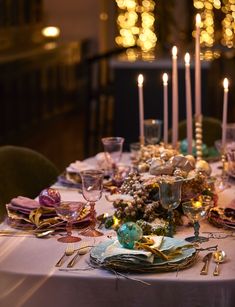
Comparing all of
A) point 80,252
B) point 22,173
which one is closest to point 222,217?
point 80,252

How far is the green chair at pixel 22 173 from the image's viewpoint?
324 centimetres

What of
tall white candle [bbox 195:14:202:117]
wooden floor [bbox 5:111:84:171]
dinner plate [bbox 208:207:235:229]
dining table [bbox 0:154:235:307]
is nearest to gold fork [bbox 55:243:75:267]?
dining table [bbox 0:154:235:307]

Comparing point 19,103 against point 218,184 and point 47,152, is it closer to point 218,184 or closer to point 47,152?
point 47,152

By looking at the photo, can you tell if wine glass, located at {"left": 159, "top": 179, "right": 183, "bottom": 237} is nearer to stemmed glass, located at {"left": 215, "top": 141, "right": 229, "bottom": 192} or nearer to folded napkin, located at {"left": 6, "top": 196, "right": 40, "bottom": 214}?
folded napkin, located at {"left": 6, "top": 196, "right": 40, "bottom": 214}

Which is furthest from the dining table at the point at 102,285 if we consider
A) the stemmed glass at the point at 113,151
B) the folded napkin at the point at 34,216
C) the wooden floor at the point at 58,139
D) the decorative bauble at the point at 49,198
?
the wooden floor at the point at 58,139

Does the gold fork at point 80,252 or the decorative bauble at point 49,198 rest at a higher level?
the decorative bauble at point 49,198

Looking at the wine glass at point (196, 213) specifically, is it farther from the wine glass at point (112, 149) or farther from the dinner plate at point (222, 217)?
the wine glass at point (112, 149)

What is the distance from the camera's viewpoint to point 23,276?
2.05 metres

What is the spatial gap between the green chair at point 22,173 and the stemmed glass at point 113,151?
354 mm

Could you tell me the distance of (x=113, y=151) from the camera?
3.16 metres

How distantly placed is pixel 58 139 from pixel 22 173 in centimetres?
473

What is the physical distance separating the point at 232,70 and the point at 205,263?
607 cm

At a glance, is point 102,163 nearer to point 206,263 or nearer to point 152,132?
point 152,132

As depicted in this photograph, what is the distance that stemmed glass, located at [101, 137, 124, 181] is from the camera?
311cm
